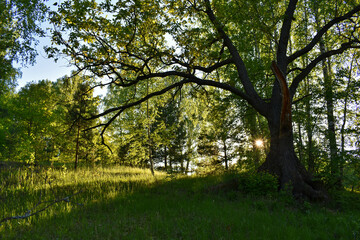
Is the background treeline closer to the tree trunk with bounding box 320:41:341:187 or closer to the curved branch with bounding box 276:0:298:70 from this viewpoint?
the tree trunk with bounding box 320:41:341:187

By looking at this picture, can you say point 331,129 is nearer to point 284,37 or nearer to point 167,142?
point 284,37

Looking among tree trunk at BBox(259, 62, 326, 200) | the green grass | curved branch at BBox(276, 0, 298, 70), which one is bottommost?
the green grass

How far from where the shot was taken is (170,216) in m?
5.96

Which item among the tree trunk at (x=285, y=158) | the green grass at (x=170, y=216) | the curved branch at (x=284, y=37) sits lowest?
the green grass at (x=170, y=216)

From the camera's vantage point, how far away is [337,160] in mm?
8266

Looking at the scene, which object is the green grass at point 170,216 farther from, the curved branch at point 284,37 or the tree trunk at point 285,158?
the curved branch at point 284,37

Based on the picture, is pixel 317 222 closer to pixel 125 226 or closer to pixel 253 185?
pixel 253 185

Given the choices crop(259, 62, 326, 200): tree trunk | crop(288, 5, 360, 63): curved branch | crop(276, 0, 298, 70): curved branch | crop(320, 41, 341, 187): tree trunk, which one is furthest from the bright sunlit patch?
crop(288, 5, 360, 63): curved branch

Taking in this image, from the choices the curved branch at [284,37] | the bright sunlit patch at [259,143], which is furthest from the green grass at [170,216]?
the bright sunlit patch at [259,143]

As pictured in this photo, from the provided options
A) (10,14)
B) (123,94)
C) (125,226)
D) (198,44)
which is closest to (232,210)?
(125,226)

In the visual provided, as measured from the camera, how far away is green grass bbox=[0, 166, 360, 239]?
4703 mm

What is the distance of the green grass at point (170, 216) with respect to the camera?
15.4 ft

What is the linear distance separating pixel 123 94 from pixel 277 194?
1344 centimetres

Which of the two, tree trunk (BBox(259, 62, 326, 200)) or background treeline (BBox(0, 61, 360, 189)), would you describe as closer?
tree trunk (BBox(259, 62, 326, 200))
